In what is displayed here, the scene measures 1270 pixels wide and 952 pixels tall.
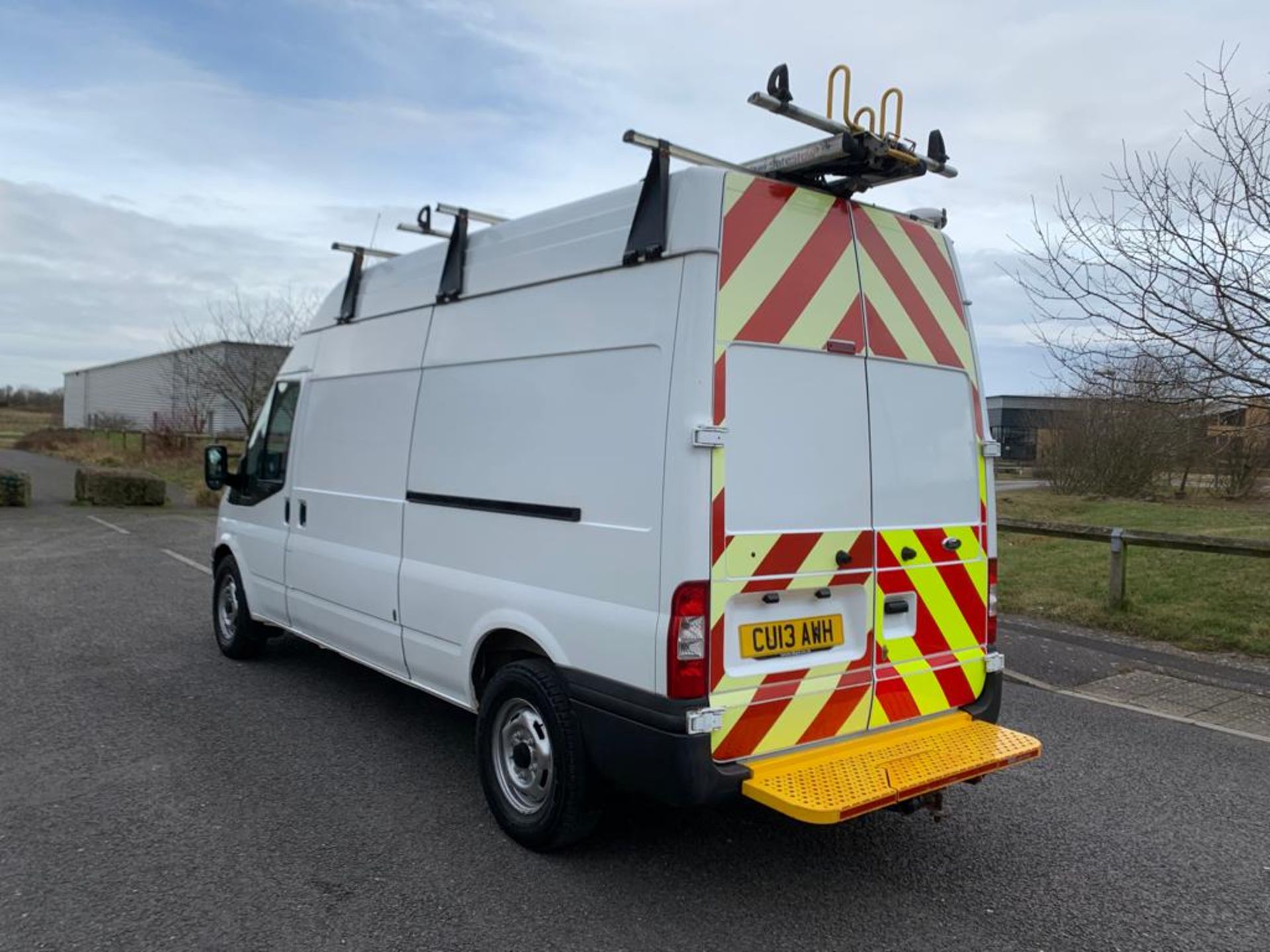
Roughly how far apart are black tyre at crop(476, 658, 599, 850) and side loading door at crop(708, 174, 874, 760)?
2.21 feet

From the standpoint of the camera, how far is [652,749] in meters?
3.39

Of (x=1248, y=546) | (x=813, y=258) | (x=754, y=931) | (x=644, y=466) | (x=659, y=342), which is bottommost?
(x=754, y=931)

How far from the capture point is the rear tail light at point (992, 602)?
14.4 ft

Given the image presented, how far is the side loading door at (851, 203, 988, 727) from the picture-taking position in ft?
13.1

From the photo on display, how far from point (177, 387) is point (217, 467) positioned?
1662 inches

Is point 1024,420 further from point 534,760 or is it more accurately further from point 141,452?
point 534,760

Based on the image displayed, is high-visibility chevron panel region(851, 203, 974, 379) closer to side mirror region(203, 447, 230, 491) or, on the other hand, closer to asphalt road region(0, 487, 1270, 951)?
asphalt road region(0, 487, 1270, 951)

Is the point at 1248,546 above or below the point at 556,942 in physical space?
above

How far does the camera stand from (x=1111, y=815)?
4.45 metres

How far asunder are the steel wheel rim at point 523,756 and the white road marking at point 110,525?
1377 centimetres

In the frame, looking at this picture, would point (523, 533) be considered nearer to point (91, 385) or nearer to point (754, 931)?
point (754, 931)

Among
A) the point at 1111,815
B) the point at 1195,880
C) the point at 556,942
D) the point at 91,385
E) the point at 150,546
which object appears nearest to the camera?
the point at 556,942

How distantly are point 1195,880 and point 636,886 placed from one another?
2234 millimetres

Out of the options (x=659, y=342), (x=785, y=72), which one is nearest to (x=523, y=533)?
(x=659, y=342)
